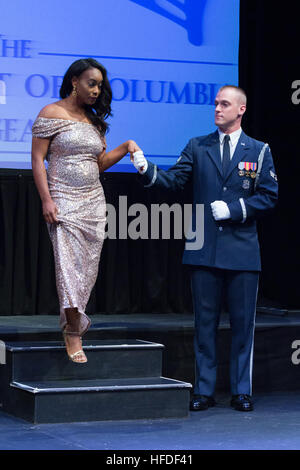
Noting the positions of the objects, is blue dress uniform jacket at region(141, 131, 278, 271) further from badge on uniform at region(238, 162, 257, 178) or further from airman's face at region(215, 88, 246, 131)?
→ airman's face at region(215, 88, 246, 131)

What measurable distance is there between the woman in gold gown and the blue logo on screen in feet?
6.16

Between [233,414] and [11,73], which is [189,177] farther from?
[11,73]

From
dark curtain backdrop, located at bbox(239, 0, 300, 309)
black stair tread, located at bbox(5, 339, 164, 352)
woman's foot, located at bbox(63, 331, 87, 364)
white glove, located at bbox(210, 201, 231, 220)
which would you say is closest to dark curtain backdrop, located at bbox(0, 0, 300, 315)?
dark curtain backdrop, located at bbox(239, 0, 300, 309)

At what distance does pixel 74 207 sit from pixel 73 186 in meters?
0.10

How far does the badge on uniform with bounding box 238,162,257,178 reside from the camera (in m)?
4.77

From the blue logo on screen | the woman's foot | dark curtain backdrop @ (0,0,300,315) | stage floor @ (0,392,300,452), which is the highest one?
Answer: the blue logo on screen

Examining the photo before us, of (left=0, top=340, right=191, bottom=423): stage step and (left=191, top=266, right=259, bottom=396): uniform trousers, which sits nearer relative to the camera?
(left=0, top=340, right=191, bottom=423): stage step

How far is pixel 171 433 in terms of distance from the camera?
414 centimetres

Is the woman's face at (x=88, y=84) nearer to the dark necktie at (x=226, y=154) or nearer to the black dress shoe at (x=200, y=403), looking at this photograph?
the dark necktie at (x=226, y=154)

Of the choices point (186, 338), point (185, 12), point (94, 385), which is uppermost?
point (185, 12)

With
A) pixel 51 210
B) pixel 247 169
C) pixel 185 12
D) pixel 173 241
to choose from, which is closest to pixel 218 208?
Result: pixel 247 169

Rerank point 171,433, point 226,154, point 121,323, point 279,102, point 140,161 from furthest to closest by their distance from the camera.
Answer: point 279,102, point 121,323, point 226,154, point 140,161, point 171,433

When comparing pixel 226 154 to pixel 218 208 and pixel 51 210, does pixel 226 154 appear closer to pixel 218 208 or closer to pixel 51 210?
pixel 218 208

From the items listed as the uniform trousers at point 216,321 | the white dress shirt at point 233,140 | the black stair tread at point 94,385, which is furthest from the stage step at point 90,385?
the white dress shirt at point 233,140
